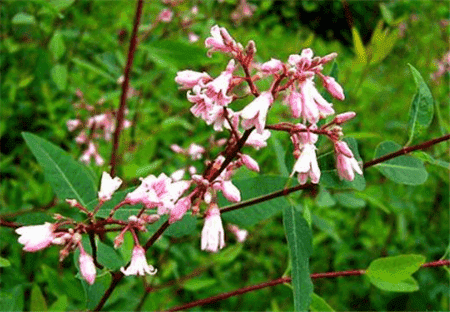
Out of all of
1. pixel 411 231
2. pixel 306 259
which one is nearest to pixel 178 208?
pixel 306 259

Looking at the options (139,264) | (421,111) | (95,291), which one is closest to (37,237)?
(139,264)

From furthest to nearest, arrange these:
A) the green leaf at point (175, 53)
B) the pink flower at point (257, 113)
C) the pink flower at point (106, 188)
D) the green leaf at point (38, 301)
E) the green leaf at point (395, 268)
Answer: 1. the green leaf at point (175, 53)
2. the green leaf at point (38, 301)
3. the green leaf at point (395, 268)
4. the pink flower at point (106, 188)
5. the pink flower at point (257, 113)

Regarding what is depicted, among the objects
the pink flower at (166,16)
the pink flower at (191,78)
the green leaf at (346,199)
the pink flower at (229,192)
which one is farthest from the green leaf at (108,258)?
the pink flower at (166,16)

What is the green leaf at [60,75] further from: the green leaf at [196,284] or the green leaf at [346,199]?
the green leaf at [346,199]

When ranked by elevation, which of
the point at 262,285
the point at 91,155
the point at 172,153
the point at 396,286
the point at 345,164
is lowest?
the point at 172,153

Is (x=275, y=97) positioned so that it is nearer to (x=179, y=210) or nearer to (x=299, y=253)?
(x=179, y=210)

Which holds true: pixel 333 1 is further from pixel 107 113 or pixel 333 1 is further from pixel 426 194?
pixel 107 113
